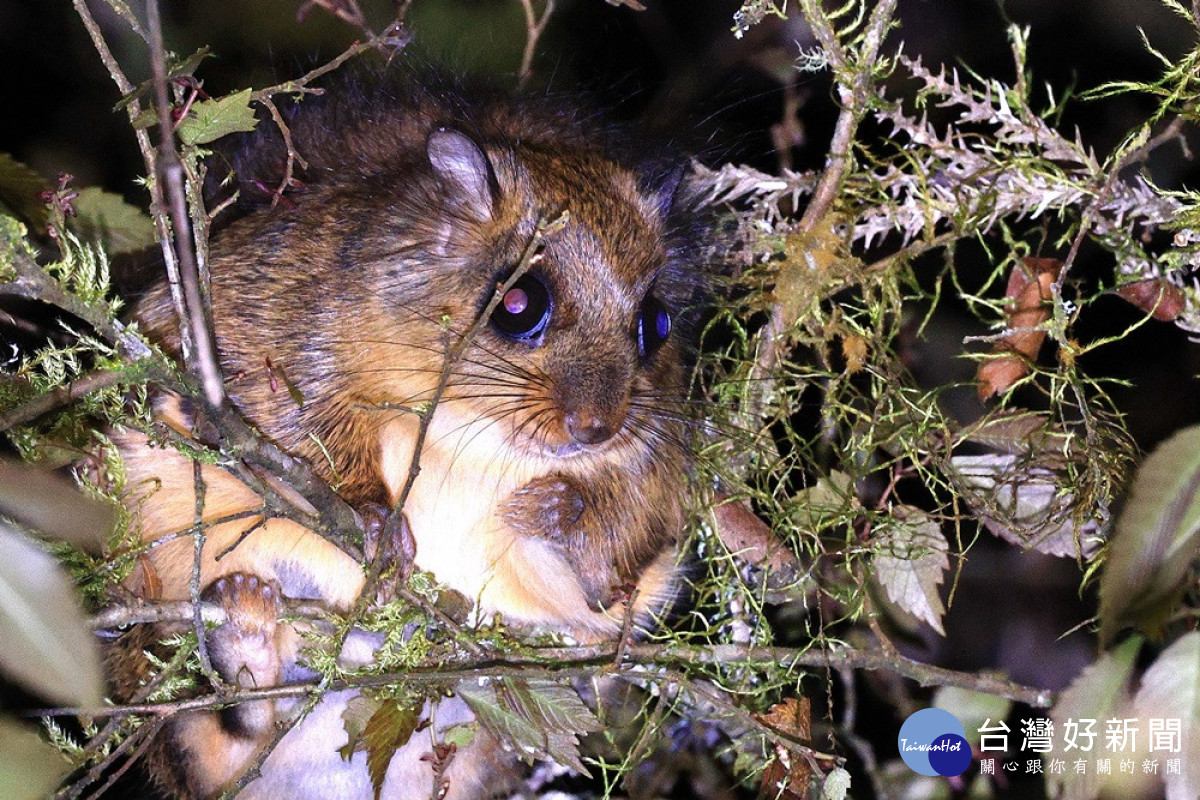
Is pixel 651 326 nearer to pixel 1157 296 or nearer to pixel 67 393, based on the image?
pixel 1157 296

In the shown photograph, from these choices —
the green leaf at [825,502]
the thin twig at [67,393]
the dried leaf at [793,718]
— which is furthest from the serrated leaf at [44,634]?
the green leaf at [825,502]

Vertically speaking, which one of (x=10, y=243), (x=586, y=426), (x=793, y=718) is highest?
(x=10, y=243)

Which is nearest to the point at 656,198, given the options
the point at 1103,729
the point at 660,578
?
the point at 660,578

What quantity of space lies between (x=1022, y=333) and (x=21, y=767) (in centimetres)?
156

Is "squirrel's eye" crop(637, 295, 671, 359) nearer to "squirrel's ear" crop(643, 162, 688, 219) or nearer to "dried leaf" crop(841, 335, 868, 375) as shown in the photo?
"squirrel's ear" crop(643, 162, 688, 219)

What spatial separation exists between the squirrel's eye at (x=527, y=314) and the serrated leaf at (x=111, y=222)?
67 centimetres

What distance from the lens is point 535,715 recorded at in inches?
64.1

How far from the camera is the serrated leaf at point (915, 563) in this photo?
1.84 meters

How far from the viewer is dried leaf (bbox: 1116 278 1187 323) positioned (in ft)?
5.62

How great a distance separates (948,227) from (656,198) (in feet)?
1.83

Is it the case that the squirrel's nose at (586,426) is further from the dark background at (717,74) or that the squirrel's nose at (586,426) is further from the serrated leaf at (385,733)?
the dark background at (717,74)

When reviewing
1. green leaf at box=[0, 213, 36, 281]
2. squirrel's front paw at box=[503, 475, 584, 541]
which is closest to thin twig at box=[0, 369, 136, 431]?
green leaf at box=[0, 213, 36, 281]

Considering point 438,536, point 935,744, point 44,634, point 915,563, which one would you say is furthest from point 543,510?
point 44,634

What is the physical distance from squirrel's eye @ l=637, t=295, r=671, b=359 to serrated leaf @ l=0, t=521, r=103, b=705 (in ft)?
3.97
